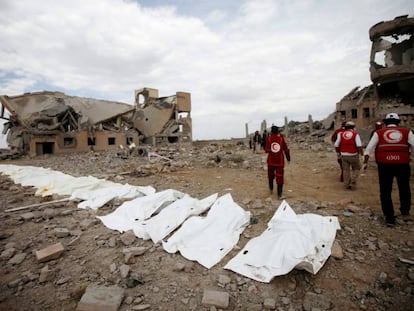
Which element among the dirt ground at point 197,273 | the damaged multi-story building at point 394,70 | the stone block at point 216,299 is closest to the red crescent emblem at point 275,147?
the dirt ground at point 197,273

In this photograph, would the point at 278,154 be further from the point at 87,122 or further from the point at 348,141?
the point at 87,122

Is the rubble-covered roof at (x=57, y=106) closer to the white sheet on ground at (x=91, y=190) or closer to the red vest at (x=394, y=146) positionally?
the white sheet on ground at (x=91, y=190)

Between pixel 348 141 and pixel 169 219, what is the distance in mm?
3931

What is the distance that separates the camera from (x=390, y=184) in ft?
10.3

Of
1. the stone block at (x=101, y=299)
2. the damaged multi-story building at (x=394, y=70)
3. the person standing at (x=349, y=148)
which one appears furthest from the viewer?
the damaged multi-story building at (x=394, y=70)

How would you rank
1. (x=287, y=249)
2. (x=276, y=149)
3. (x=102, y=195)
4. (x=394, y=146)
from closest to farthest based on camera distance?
(x=287, y=249) < (x=394, y=146) < (x=276, y=149) < (x=102, y=195)

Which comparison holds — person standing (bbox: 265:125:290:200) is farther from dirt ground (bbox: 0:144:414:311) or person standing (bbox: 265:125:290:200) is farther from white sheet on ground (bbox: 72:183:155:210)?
white sheet on ground (bbox: 72:183:155:210)

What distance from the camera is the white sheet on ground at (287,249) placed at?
85.7 inches

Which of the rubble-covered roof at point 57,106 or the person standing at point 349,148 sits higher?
the rubble-covered roof at point 57,106

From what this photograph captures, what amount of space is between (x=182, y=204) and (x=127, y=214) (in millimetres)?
905

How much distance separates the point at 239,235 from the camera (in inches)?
118

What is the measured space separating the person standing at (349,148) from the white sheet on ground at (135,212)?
141 inches

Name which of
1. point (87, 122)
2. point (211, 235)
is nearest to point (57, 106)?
point (87, 122)

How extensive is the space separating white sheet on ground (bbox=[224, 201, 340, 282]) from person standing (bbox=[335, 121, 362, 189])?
8.13ft
